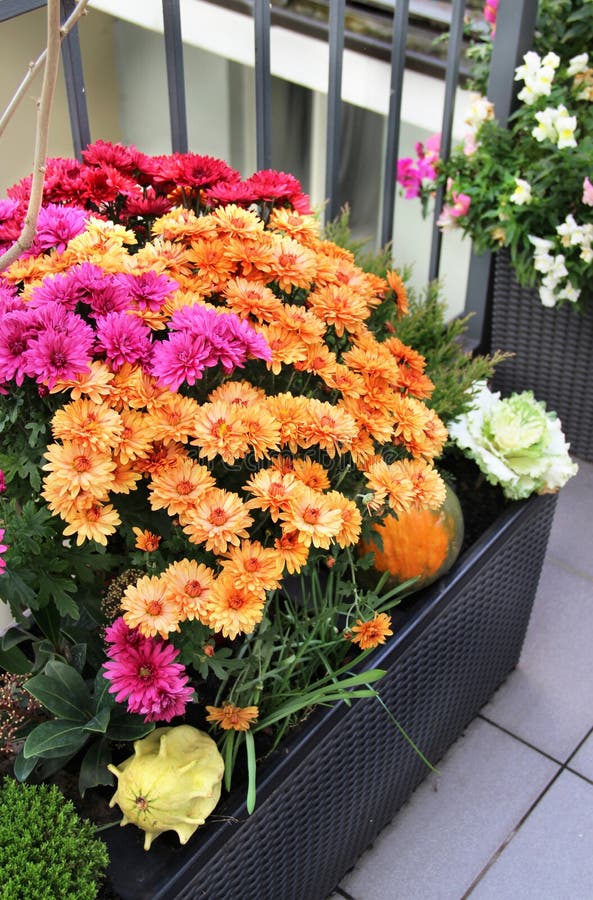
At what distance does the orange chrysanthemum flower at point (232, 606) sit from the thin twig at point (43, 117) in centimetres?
43

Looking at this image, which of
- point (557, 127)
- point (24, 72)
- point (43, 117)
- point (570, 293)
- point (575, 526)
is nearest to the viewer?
point (43, 117)

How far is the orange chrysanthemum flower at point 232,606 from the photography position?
3.09 ft

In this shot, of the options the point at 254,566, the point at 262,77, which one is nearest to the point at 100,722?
the point at 254,566

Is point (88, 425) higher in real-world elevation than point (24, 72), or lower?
higher

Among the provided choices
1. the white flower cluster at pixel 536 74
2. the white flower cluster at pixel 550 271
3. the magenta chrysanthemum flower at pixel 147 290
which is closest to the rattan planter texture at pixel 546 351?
the white flower cluster at pixel 550 271

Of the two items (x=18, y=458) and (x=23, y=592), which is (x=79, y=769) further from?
(x=18, y=458)

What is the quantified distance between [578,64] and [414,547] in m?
1.36

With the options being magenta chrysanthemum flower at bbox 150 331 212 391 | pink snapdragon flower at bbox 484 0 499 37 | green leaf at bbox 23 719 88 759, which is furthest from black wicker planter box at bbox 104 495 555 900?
pink snapdragon flower at bbox 484 0 499 37

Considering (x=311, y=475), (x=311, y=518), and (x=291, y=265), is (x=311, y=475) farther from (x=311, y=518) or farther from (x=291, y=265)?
(x=291, y=265)

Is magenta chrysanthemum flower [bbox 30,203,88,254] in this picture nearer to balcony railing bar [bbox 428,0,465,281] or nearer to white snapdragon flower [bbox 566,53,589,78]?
balcony railing bar [bbox 428,0,465,281]

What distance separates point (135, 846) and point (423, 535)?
25.1 inches

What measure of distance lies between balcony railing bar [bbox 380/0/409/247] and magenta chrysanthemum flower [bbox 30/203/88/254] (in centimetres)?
111

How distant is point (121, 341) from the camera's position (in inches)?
38.7

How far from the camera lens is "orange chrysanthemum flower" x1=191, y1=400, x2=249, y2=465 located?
0.96 m
